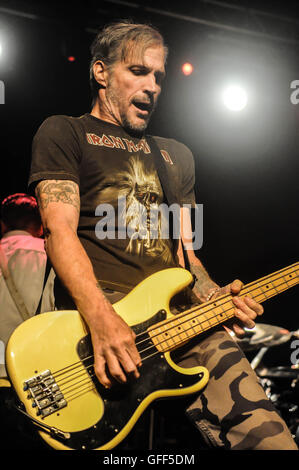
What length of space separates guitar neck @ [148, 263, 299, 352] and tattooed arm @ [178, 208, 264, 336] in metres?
0.04

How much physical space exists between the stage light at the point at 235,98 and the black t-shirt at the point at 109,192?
2.45m

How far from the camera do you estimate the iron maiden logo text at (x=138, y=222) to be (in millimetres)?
1830

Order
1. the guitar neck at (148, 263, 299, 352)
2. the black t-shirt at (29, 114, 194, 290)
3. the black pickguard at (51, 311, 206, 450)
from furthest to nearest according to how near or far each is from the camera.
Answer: the black t-shirt at (29, 114, 194, 290), the guitar neck at (148, 263, 299, 352), the black pickguard at (51, 311, 206, 450)

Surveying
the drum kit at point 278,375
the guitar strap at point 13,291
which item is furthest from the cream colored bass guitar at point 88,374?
the drum kit at point 278,375

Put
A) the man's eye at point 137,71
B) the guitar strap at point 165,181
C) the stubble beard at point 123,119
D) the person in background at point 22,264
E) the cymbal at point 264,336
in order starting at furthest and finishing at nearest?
the cymbal at point 264,336
the person in background at point 22,264
the man's eye at point 137,71
the stubble beard at point 123,119
the guitar strap at point 165,181

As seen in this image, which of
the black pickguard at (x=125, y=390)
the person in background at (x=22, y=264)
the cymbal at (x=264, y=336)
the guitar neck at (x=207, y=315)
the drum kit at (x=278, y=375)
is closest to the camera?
the black pickguard at (x=125, y=390)

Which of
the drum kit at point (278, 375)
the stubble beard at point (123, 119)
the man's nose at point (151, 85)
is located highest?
the man's nose at point (151, 85)

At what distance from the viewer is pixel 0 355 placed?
6.81 feet

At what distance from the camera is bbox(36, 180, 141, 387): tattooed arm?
53.9 inches

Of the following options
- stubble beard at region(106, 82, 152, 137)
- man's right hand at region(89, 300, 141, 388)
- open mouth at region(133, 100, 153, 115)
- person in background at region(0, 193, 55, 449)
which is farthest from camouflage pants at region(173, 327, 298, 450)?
open mouth at region(133, 100, 153, 115)

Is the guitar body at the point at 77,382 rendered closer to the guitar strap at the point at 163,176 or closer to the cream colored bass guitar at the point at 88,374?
the cream colored bass guitar at the point at 88,374

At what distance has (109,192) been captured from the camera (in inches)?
73.9

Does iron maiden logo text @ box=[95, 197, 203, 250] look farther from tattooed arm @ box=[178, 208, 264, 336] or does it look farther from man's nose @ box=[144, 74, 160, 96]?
man's nose @ box=[144, 74, 160, 96]

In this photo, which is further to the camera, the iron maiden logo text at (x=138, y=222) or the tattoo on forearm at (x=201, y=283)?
the tattoo on forearm at (x=201, y=283)
